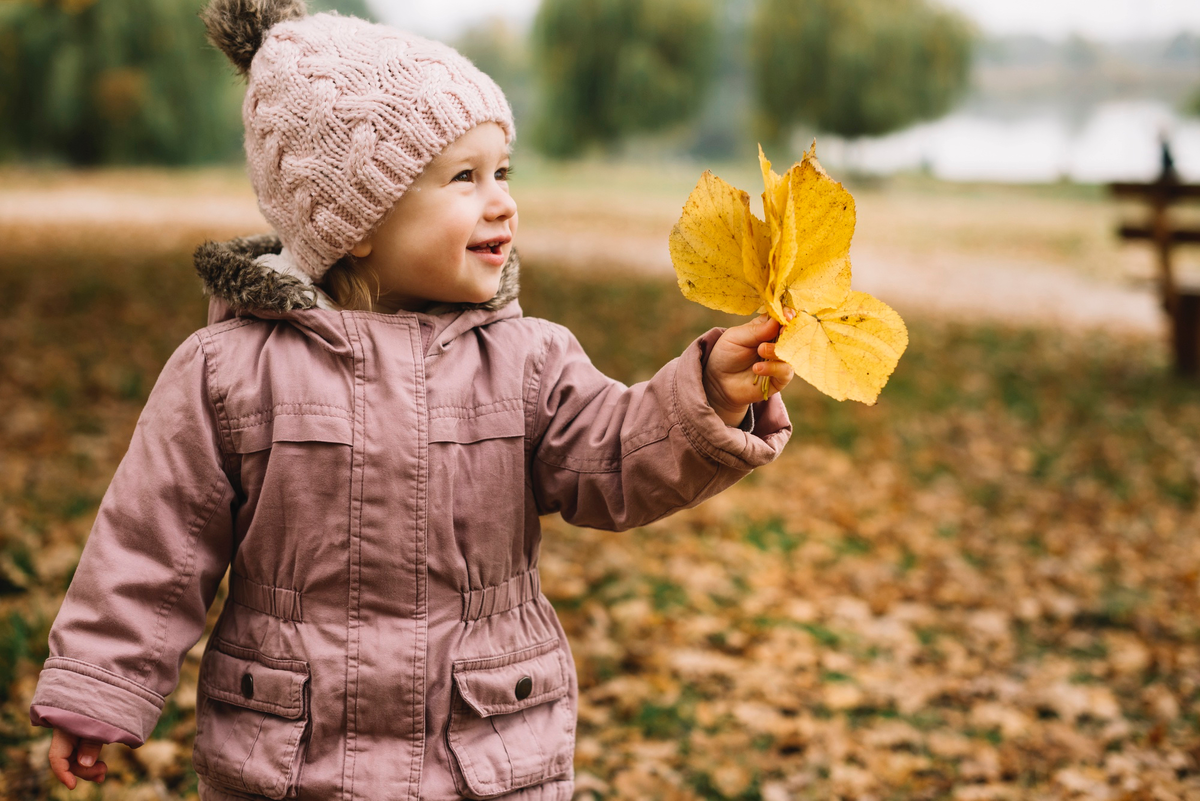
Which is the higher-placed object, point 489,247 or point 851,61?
point 851,61

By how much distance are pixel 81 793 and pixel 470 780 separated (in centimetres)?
145

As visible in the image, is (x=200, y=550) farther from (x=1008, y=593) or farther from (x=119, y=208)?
(x=119, y=208)

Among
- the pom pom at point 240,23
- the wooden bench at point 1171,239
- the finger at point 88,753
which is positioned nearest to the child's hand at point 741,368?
the pom pom at point 240,23

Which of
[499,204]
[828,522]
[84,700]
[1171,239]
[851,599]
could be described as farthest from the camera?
[1171,239]

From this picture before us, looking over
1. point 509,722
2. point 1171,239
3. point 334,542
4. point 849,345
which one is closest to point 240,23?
point 334,542

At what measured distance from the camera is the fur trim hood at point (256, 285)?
1552 millimetres

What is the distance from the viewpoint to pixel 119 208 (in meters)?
16.3

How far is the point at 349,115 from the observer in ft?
5.01

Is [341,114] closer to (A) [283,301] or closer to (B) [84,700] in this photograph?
(A) [283,301]

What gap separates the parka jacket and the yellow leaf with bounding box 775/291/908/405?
17 cm

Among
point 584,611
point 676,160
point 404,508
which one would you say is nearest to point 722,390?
point 404,508

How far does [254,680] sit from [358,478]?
357 millimetres

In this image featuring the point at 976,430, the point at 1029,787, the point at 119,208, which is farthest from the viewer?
the point at 119,208

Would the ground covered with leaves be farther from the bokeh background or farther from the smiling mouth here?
the smiling mouth
